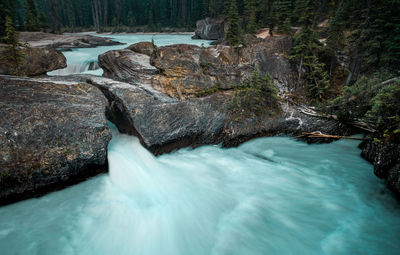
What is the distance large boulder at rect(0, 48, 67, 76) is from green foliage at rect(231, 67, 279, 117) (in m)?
9.70

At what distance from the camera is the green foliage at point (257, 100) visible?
852 centimetres

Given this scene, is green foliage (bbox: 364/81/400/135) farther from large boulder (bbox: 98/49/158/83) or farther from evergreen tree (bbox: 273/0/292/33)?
evergreen tree (bbox: 273/0/292/33)

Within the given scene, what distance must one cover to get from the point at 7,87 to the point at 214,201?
6.87 m

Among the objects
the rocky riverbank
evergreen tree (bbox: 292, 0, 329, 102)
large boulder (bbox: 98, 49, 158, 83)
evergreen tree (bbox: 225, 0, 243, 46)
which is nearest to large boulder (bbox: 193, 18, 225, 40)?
evergreen tree (bbox: 225, 0, 243, 46)

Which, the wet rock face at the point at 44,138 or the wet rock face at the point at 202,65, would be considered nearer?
the wet rock face at the point at 44,138

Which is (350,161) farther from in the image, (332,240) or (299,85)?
(299,85)

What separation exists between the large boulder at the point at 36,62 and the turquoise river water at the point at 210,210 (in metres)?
6.06

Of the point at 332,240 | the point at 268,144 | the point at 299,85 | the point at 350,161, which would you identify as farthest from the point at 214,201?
the point at 299,85

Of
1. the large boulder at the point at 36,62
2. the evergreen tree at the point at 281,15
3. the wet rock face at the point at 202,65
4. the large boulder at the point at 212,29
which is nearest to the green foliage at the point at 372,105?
the wet rock face at the point at 202,65

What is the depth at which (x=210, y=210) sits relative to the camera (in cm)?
537

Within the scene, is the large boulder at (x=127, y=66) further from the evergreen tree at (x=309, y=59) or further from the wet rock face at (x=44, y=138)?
the evergreen tree at (x=309, y=59)

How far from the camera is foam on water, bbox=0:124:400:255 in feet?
14.1

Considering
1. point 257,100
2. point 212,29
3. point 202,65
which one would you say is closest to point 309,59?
point 257,100

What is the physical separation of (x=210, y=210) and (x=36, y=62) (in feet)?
36.0
